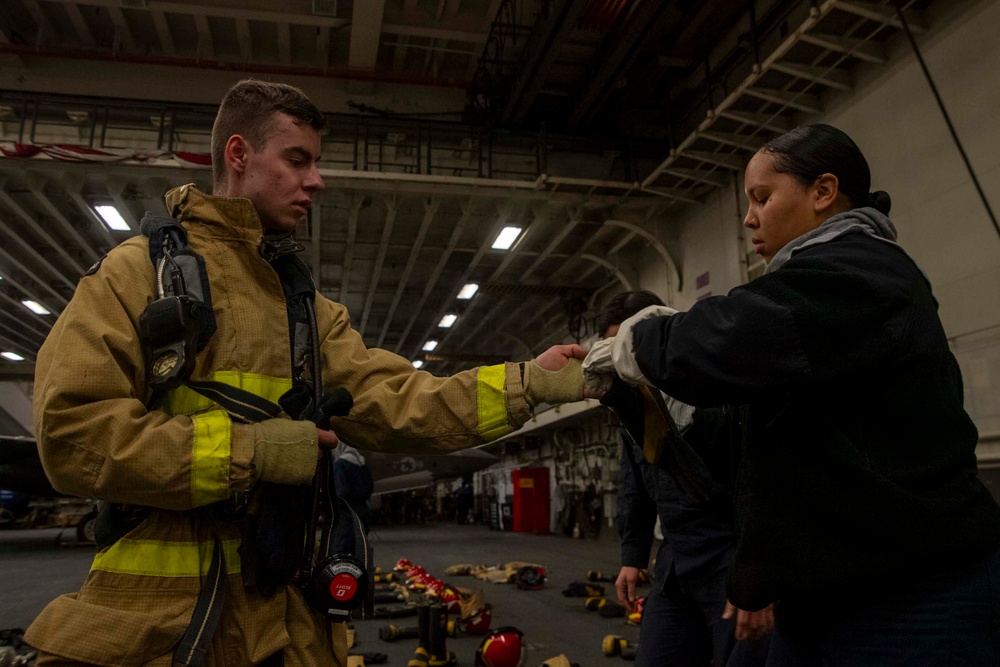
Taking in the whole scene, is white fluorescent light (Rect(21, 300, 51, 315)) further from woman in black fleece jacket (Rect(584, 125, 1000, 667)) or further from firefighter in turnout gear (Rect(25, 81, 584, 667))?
woman in black fleece jacket (Rect(584, 125, 1000, 667))

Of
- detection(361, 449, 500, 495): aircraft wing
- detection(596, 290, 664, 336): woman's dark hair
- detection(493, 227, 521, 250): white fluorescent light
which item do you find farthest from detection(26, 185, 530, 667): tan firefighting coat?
detection(361, 449, 500, 495): aircraft wing

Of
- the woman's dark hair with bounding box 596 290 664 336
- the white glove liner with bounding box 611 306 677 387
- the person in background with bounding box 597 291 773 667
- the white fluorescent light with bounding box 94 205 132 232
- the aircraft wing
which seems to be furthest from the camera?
the aircraft wing

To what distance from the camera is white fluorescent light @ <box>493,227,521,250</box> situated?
1077 cm

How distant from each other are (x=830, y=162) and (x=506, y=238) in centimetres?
956

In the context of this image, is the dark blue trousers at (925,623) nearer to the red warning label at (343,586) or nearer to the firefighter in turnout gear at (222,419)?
the firefighter in turnout gear at (222,419)

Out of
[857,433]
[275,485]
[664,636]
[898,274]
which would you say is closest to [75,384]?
[275,485]

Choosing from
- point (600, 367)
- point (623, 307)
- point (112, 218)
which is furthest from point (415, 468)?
point (600, 367)

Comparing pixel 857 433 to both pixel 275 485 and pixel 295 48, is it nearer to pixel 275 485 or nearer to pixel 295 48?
pixel 275 485

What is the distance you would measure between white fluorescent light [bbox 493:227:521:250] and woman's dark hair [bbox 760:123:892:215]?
907cm

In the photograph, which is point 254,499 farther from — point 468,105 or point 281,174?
point 468,105

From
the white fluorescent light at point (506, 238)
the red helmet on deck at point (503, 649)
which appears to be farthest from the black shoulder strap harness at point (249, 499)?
the white fluorescent light at point (506, 238)

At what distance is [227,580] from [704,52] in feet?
30.2

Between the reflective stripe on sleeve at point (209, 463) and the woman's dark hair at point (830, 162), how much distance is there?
1478mm

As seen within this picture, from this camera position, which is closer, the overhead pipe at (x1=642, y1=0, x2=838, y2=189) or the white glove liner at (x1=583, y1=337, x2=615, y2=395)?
the white glove liner at (x1=583, y1=337, x2=615, y2=395)
